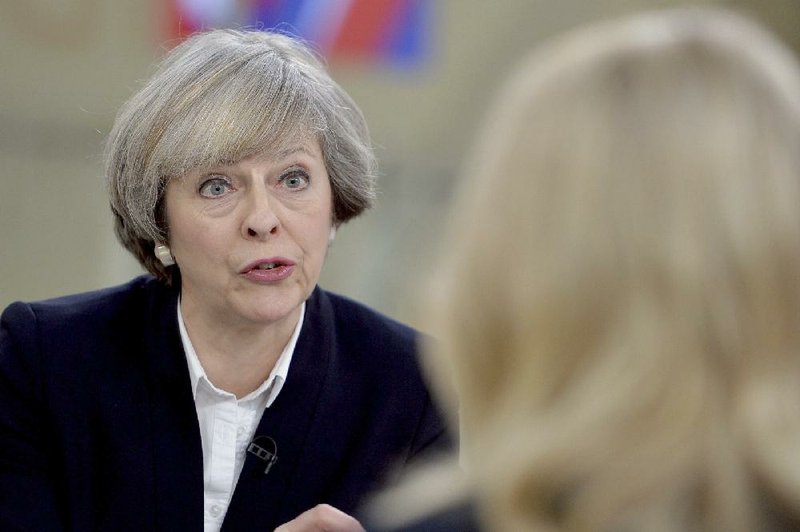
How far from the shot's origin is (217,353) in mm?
2322

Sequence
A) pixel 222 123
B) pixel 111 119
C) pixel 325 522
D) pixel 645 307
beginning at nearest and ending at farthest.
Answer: pixel 645 307, pixel 325 522, pixel 222 123, pixel 111 119

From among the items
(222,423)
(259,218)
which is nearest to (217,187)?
(259,218)

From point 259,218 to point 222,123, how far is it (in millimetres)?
168

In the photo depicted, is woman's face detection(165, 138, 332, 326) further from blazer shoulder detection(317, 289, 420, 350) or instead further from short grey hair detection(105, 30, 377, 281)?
blazer shoulder detection(317, 289, 420, 350)

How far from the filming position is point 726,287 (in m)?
1.07

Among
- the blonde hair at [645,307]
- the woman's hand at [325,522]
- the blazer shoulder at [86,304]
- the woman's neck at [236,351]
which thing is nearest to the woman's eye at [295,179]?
the woman's neck at [236,351]

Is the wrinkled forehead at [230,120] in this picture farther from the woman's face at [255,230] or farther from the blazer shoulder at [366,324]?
the blazer shoulder at [366,324]

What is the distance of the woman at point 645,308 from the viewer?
3.52 feet

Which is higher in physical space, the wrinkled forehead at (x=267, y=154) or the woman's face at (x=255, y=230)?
the wrinkled forehead at (x=267, y=154)

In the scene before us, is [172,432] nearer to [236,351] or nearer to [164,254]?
[236,351]

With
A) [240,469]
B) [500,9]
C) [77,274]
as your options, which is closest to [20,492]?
[240,469]

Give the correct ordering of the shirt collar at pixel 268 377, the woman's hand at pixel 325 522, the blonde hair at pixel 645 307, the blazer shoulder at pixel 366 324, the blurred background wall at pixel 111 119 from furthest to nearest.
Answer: the blurred background wall at pixel 111 119 < the blazer shoulder at pixel 366 324 < the shirt collar at pixel 268 377 < the woman's hand at pixel 325 522 < the blonde hair at pixel 645 307

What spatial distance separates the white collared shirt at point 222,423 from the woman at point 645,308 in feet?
3.85

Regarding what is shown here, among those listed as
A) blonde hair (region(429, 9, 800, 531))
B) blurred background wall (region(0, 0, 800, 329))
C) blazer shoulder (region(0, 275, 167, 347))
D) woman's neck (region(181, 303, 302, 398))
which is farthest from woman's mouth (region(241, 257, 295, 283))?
blurred background wall (region(0, 0, 800, 329))
